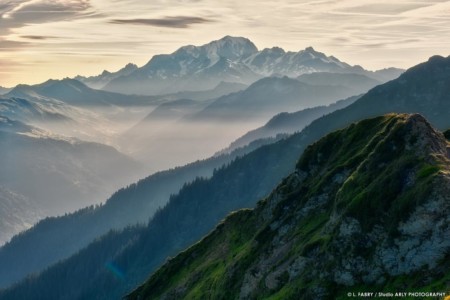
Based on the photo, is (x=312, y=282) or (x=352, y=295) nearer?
(x=352, y=295)

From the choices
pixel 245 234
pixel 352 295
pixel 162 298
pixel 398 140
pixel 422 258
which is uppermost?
pixel 398 140

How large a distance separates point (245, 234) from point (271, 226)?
20.6m

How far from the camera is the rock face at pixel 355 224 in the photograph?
56825 millimetres

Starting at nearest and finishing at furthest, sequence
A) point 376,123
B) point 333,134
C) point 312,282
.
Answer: point 312,282 < point 376,123 < point 333,134

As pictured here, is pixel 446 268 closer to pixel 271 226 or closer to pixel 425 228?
pixel 425 228

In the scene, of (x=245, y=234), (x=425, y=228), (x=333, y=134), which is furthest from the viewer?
(x=245, y=234)

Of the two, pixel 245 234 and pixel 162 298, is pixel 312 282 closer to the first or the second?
pixel 245 234

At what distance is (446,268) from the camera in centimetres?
5284

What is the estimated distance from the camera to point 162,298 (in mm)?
122500

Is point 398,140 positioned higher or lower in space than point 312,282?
higher

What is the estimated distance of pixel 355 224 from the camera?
210 ft

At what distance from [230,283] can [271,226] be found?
38.5ft

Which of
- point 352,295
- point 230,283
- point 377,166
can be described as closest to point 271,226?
point 230,283

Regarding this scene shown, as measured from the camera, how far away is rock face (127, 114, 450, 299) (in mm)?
56825
